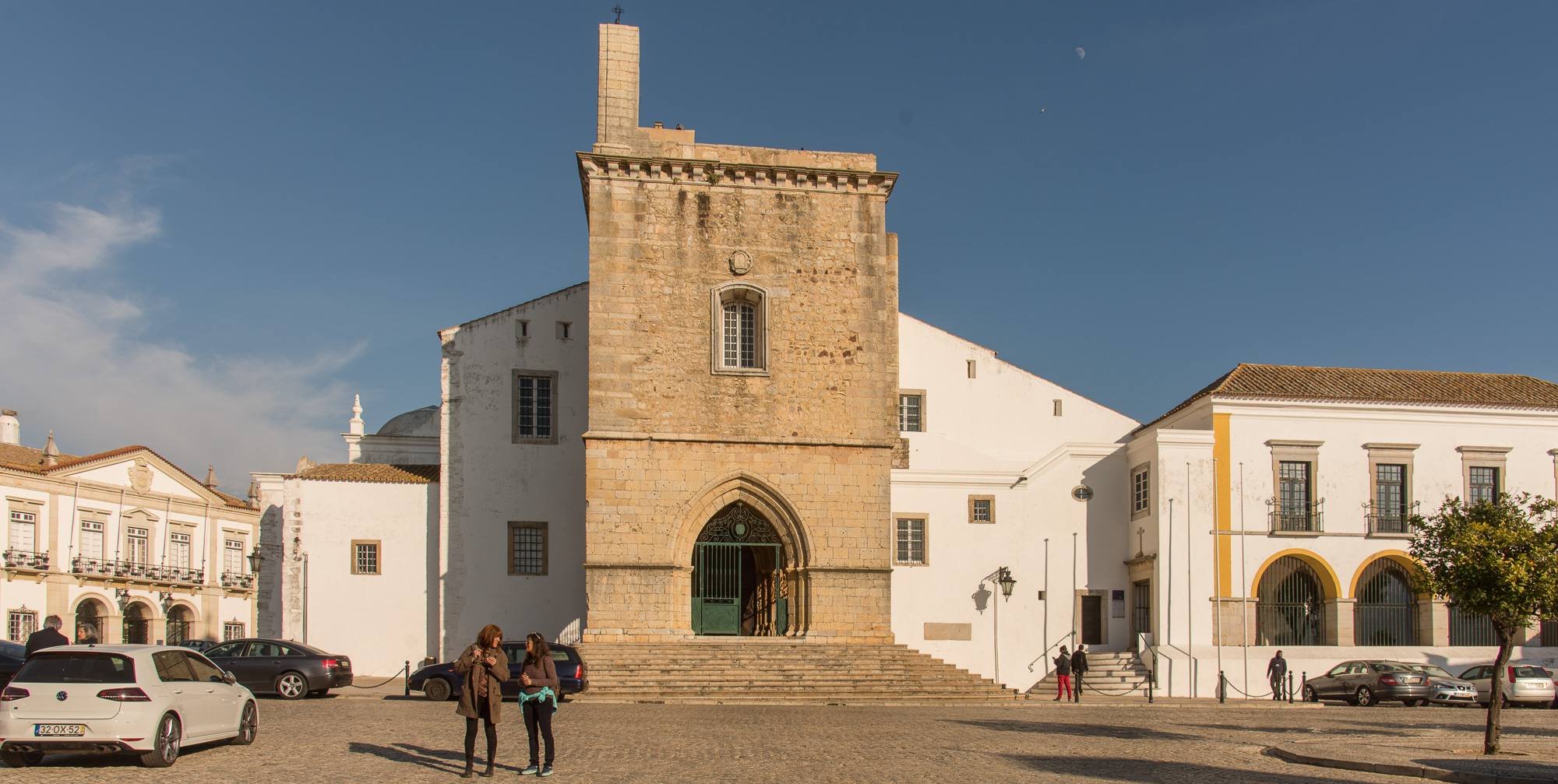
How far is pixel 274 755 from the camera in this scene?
12.9 metres

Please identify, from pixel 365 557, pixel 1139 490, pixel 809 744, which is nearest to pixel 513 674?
pixel 365 557

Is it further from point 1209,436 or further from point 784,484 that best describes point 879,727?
point 1209,436

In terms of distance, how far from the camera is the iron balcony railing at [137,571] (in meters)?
41.2

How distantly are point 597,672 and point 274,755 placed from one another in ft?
35.0

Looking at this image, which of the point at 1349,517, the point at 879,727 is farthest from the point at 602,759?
the point at 1349,517

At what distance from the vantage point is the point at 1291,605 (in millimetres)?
A: 29266

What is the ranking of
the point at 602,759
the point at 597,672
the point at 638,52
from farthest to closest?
the point at 638,52, the point at 597,672, the point at 602,759

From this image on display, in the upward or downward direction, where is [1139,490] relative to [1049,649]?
upward

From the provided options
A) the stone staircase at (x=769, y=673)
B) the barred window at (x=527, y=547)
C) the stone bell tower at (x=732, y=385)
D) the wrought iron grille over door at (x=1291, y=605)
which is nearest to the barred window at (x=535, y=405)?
the barred window at (x=527, y=547)

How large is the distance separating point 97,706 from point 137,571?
36033 millimetres

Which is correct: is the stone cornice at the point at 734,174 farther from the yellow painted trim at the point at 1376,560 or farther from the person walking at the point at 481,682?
the person walking at the point at 481,682

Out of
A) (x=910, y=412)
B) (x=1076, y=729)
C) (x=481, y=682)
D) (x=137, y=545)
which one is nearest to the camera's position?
(x=481, y=682)

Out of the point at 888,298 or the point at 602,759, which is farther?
the point at 888,298

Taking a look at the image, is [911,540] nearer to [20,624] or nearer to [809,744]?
[809,744]
